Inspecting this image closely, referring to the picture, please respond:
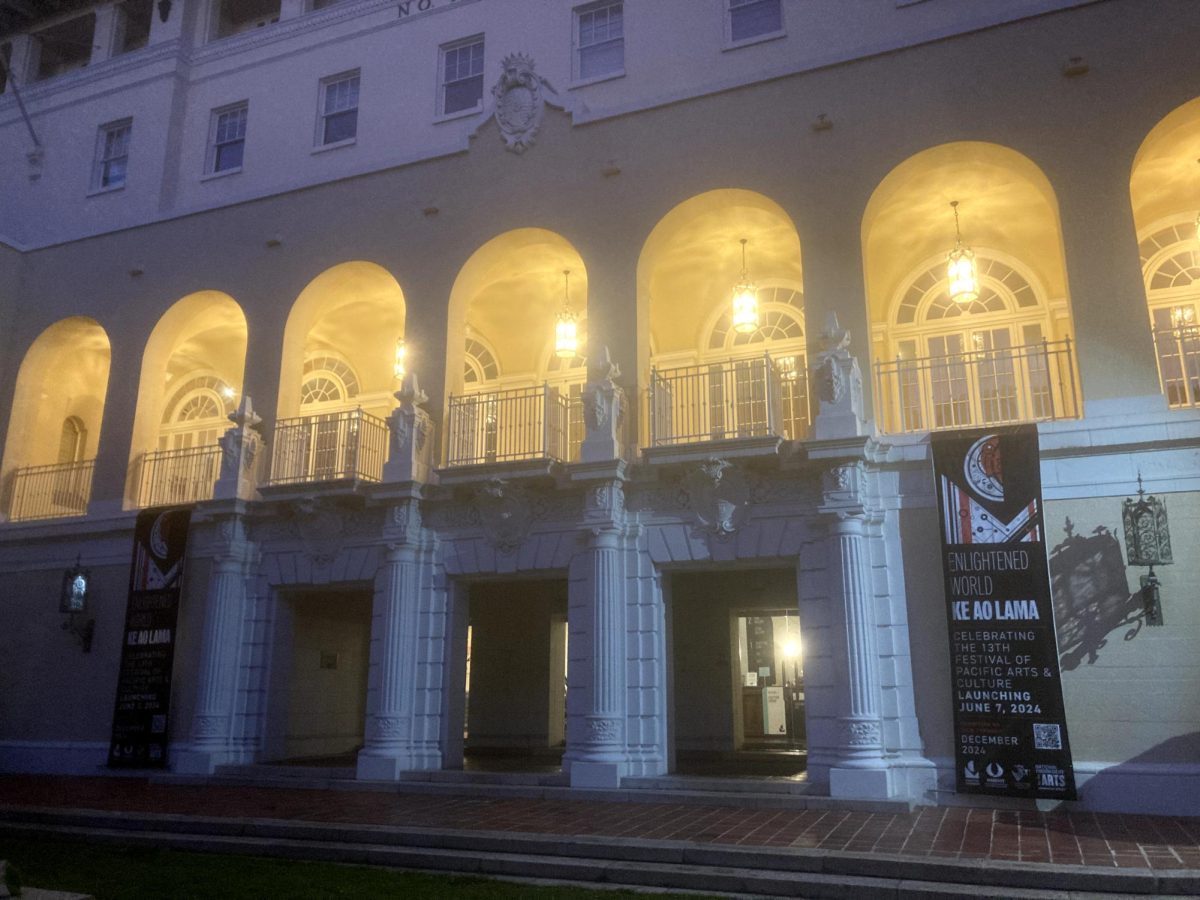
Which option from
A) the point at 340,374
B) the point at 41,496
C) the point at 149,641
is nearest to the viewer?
the point at 149,641

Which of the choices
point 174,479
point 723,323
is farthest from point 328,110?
point 723,323

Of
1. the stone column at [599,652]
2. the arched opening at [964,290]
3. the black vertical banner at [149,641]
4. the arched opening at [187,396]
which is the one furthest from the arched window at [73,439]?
the arched opening at [964,290]

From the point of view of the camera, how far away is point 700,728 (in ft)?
50.6

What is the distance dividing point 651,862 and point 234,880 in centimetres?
Result: 326

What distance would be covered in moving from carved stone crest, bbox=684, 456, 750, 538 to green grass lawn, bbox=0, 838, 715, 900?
19.0 ft

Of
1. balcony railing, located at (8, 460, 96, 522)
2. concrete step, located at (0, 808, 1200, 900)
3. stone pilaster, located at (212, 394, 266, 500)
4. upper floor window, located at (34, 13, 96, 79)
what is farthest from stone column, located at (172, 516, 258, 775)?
upper floor window, located at (34, 13, 96, 79)

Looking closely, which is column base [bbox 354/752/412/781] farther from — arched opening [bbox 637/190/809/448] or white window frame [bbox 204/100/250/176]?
white window frame [bbox 204/100/250/176]

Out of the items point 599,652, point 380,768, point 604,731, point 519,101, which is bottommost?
point 380,768

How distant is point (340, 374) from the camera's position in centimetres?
1877

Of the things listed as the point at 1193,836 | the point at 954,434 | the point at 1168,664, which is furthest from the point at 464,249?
the point at 1193,836

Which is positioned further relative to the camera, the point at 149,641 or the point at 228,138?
the point at 228,138

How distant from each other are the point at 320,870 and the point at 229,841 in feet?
5.13

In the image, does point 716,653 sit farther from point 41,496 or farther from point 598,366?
point 41,496

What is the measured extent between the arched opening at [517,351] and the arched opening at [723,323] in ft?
4.64
